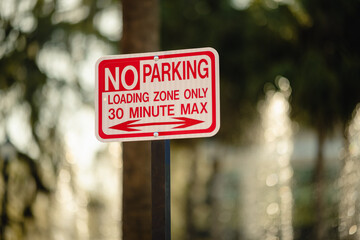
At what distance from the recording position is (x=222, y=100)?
12.8m

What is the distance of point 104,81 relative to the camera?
10.4ft

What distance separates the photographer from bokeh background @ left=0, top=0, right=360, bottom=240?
10734mm

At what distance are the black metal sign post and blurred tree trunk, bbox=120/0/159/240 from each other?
7.64ft

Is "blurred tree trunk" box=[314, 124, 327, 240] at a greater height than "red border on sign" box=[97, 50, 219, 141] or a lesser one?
lesser

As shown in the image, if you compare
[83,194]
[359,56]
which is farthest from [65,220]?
[359,56]

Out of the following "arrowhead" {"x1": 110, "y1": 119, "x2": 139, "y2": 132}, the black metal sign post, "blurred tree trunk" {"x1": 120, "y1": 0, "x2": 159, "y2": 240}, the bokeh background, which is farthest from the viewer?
the bokeh background

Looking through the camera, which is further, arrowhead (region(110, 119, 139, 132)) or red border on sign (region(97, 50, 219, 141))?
arrowhead (region(110, 119, 139, 132))

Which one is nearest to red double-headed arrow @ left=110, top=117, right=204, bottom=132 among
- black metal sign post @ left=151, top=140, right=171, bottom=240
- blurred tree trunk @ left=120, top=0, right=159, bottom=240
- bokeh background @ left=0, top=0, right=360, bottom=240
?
black metal sign post @ left=151, top=140, right=171, bottom=240

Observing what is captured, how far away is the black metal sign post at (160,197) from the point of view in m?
2.91

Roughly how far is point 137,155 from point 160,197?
2.62 metres

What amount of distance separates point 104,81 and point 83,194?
9636 millimetres

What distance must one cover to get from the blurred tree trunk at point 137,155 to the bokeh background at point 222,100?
145 inches

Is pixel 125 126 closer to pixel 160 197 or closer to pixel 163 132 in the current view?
pixel 163 132

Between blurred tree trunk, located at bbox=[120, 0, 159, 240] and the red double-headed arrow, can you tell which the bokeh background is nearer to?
blurred tree trunk, located at bbox=[120, 0, 159, 240]
